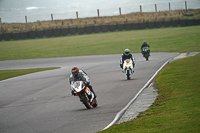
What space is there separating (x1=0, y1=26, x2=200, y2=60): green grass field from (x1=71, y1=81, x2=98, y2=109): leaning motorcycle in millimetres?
24027

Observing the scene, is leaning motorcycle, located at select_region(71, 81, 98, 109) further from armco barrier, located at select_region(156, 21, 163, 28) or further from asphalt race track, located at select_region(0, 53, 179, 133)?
armco barrier, located at select_region(156, 21, 163, 28)

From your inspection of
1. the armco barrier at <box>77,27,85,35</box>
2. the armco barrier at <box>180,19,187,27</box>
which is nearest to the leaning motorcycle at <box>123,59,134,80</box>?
the armco barrier at <box>180,19,187,27</box>

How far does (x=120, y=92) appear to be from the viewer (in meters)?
14.4

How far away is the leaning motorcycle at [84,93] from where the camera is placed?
37.3 ft

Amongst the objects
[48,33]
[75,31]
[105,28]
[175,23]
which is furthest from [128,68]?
[48,33]

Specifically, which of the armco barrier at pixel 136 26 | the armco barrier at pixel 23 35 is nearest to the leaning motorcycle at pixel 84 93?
the armco barrier at pixel 136 26

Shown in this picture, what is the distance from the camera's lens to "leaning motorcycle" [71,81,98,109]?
37.3 feet

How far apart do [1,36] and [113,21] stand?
17.3 m

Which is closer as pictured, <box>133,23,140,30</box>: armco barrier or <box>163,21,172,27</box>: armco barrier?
<box>163,21,172,27</box>: armco barrier

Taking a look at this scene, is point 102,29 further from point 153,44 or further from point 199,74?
point 199,74

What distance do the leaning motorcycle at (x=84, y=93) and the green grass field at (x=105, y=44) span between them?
2403 centimetres

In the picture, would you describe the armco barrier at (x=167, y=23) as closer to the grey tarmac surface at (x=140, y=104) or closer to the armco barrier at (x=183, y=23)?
the armco barrier at (x=183, y=23)

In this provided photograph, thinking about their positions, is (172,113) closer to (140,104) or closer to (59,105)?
(140,104)

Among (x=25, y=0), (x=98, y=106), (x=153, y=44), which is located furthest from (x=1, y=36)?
(x=98, y=106)
